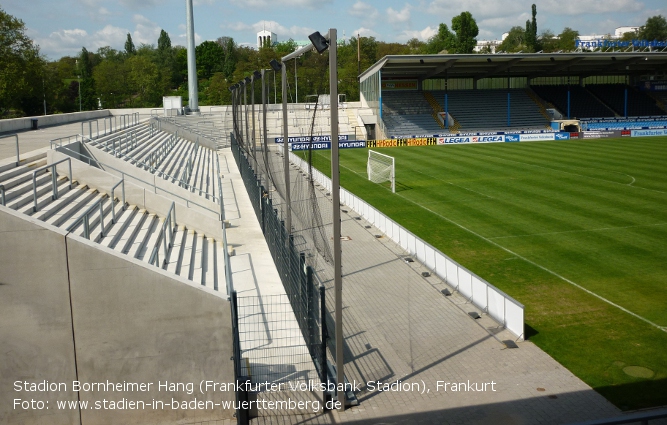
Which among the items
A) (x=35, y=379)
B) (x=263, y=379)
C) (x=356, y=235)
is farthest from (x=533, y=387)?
(x=356, y=235)

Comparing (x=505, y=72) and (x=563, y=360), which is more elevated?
(x=505, y=72)

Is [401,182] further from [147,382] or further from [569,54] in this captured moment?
[569,54]

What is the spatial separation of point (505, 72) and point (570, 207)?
41848 mm

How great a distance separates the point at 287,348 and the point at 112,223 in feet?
15.6

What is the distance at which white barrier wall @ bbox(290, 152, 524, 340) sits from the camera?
1101cm

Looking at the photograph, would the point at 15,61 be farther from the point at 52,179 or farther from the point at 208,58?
the point at 208,58

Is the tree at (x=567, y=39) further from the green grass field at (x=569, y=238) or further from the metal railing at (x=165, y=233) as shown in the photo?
the metal railing at (x=165, y=233)

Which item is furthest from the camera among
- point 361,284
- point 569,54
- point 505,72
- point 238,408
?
point 505,72

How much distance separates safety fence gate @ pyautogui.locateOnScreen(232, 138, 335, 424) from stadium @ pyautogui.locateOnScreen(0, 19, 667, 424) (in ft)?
0.13

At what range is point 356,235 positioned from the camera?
1873 cm

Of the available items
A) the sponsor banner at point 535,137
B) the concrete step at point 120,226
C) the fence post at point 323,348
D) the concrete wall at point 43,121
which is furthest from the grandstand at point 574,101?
the fence post at point 323,348

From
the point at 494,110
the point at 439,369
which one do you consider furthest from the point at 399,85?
the point at 439,369

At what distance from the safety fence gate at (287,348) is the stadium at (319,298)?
38mm

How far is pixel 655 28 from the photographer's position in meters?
122
